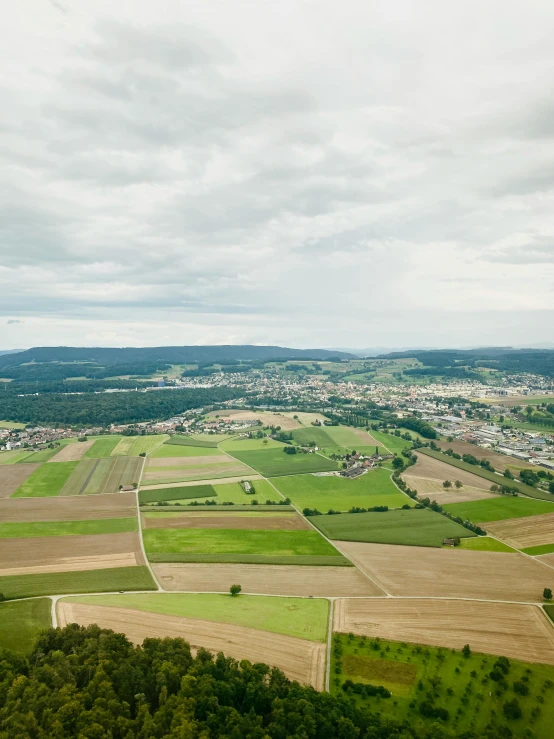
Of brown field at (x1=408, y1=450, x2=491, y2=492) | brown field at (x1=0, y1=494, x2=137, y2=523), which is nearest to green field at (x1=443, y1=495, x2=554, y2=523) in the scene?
brown field at (x1=408, y1=450, x2=491, y2=492)

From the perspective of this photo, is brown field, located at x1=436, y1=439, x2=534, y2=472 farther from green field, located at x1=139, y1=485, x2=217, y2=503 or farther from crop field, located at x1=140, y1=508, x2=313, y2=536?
green field, located at x1=139, y1=485, x2=217, y2=503

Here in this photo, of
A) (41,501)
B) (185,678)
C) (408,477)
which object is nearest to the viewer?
(185,678)

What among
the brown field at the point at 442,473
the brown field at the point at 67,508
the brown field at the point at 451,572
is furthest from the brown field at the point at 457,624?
the brown field at the point at 442,473

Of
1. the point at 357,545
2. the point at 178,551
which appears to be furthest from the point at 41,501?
the point at 357,545

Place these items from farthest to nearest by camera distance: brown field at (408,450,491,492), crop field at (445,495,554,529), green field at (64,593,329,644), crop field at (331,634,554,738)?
1. brown field at (408,450,491,492)
2. crop field at (445,495,554,529)
3. green field at (64,593,329,644)
4. crop field at (331,634,554,738)

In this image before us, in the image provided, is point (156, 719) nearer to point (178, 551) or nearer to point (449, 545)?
point (178, 551)

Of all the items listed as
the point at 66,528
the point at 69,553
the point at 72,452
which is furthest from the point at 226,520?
the point at 72,452
